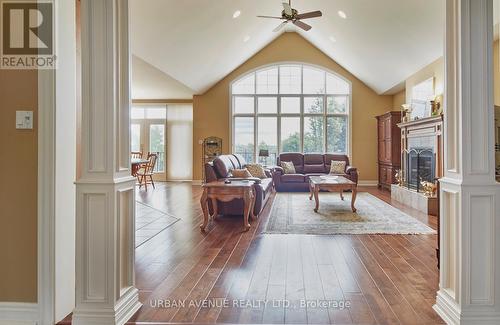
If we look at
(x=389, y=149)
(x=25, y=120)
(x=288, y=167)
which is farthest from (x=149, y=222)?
(x=389, y=149)

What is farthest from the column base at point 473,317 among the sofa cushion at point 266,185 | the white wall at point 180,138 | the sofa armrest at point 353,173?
the white wall at point 180,138

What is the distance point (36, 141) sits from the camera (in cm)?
205

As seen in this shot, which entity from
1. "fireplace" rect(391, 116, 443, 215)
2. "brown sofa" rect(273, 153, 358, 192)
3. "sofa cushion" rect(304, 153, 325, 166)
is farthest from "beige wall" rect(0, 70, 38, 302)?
"sofa cushion" rect(304, 153, 325, 166)

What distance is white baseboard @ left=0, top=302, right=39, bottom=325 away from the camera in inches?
80.0

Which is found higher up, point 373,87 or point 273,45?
point 273,45

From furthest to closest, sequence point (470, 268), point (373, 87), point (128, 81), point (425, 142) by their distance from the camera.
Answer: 1. point (373, 87)
2. point (425, 142)
3. point (128, 81)
4. point (470, 268)

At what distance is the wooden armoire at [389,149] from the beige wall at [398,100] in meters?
0.73

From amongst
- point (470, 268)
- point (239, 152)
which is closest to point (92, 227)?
point (470, 268)

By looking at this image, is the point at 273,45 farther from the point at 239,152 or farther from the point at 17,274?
the point at 17,274

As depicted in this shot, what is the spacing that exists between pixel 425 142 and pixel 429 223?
6.94 ft

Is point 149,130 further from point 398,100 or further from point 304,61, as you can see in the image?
point 398,100

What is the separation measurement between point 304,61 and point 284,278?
8438mm

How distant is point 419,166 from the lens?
659cm

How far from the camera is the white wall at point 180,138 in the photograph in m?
10.9
